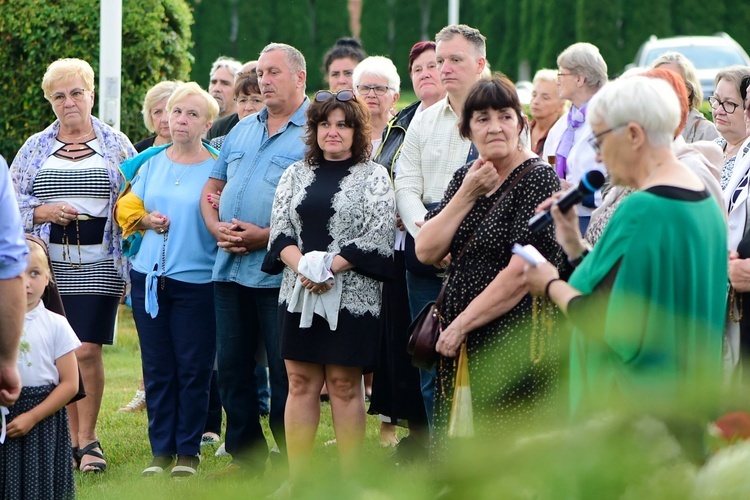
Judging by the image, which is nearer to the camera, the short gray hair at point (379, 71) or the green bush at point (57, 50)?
the short gray hair at point (379, 71)

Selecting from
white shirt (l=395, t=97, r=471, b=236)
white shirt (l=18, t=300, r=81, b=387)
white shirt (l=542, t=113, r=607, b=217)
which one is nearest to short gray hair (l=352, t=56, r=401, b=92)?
white shirt (l=395, t=97, r=471, b=236)

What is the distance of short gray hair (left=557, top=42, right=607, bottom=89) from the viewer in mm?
6785

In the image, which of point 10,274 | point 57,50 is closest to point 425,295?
point 10,274

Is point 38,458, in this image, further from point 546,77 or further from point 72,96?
point 546,77

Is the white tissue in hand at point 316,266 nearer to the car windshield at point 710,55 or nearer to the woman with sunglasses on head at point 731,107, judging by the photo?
the woman with sunglasses on head at point 731,107

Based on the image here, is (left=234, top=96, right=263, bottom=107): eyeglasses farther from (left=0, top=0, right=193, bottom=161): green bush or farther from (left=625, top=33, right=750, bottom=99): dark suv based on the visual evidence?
(left=625, top=33, right=750, bottom=99): dark suv

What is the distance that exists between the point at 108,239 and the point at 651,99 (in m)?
4.51

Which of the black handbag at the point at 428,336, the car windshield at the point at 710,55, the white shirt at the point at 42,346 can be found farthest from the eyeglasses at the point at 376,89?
the car windshield at the point at 710,55

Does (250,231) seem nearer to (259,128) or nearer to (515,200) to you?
(259,128)

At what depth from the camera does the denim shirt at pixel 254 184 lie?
20.0 ft

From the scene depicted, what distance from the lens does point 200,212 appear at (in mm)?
6406

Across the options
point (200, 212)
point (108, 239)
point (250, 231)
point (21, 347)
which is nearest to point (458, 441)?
point (21, 347)

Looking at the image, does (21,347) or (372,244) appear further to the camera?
(372,244)

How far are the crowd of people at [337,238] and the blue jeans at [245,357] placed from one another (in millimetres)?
13
